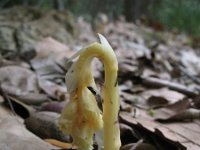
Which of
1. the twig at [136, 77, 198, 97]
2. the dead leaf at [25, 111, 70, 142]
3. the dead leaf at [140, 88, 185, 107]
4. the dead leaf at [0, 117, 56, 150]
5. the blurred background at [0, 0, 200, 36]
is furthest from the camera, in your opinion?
the blurred background at [0, 0, 200, 36]

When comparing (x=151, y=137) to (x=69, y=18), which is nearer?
(x=151, y=137)

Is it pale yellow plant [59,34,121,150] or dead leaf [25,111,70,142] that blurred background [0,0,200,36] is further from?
pale yellow plant [59,34,121,150]

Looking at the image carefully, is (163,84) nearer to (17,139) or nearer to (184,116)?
(184,116)

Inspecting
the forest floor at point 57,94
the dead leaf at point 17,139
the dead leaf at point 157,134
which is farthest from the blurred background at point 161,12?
the dead leaf at point 17,139

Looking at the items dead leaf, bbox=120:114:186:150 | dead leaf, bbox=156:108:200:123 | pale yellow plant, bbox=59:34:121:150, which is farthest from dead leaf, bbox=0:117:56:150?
dead leaf, bbox=156:108:200:123

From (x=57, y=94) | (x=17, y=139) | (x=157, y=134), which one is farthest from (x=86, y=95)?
(x=57, y=94)

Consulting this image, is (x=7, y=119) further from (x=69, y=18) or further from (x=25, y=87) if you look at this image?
(x=69, y=18)

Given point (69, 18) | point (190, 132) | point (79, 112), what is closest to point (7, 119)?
point (79, 112)
